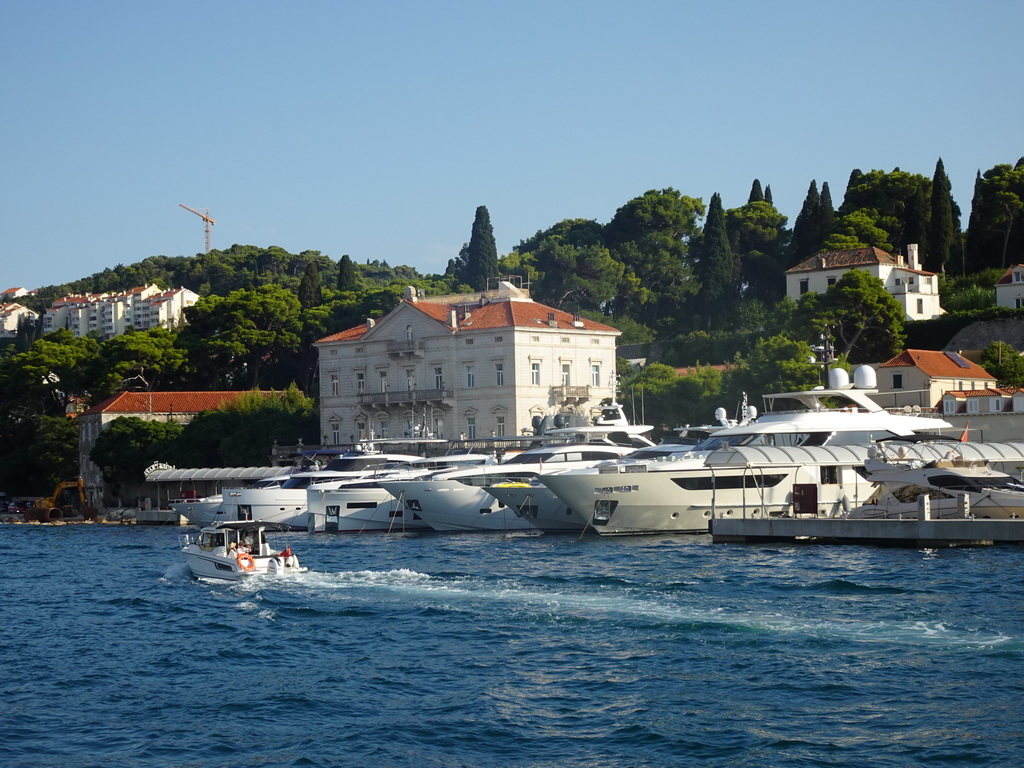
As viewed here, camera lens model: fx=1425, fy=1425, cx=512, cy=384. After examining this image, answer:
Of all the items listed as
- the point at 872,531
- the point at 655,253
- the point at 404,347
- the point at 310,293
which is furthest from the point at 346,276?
the point at 872,531

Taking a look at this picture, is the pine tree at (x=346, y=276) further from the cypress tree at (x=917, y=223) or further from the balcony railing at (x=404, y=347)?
the cypress tree at (x=917, y=223)

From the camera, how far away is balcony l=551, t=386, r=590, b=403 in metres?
74.7

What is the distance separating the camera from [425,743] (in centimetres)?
1795

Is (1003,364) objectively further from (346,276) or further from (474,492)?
(346,276)

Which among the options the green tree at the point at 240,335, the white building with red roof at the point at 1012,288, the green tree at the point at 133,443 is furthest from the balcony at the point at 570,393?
the green tree at the point at 240,335

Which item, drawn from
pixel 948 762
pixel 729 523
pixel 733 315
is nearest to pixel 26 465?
pixel 733 315

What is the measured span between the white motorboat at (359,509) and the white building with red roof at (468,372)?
20917 mm

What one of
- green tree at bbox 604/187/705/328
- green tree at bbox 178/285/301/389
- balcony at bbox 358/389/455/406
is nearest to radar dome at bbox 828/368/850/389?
balcony at bbox 358/389/455/406

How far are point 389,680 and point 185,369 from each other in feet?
242

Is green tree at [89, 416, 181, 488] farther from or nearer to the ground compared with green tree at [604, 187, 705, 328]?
nearer to the ground

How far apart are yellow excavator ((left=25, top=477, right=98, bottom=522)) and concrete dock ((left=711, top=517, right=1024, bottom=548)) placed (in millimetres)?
50670

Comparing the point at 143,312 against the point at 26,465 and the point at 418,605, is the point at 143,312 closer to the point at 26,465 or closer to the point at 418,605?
the point at 26,465

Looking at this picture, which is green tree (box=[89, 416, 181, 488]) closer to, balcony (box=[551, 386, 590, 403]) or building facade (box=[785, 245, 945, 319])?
balcony (box=[551, 386, 590, 403])

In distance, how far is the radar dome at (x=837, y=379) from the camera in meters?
48.6
